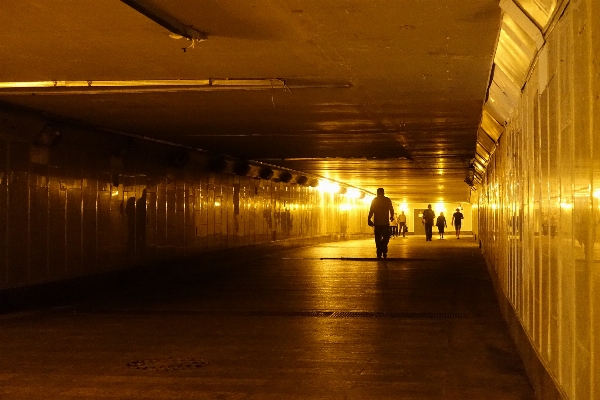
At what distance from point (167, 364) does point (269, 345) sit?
1.26 meters

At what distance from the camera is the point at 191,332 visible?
835cm

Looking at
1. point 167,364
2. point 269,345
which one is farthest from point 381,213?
point 167,364

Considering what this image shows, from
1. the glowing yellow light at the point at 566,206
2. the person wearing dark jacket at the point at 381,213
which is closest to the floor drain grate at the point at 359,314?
the glowing yellow light at the point at 566,206

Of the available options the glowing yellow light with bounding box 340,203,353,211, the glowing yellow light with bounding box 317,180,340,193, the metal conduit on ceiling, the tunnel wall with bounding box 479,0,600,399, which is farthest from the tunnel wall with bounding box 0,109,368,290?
the glowing yellow light with bounding box 340,203,353,211

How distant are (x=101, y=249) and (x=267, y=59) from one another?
658cm

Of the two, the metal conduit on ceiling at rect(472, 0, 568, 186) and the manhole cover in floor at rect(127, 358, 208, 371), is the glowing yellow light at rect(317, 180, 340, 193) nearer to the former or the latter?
the metal conduit on ceiling at rect(472, 0, 568, 186)

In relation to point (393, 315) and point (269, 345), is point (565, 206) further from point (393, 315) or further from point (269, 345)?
point (393, 315)

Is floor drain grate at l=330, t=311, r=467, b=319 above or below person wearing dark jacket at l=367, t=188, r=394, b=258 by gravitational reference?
below

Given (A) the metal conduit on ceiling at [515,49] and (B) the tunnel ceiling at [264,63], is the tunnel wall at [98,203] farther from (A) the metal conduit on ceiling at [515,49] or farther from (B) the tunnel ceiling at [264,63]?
(A) the metal conduit on ceiling at [515,49]

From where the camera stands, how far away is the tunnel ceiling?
5.76m

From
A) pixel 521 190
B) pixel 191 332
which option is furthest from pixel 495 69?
pixel 191 332

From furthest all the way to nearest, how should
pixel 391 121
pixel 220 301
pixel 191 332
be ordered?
1. pixel 391 121
2. pixel 220 301
3. pixel 191 332

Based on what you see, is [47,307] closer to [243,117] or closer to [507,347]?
[243,117]

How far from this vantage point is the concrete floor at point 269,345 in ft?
18.9
